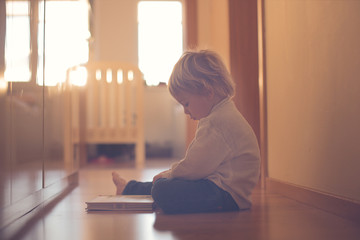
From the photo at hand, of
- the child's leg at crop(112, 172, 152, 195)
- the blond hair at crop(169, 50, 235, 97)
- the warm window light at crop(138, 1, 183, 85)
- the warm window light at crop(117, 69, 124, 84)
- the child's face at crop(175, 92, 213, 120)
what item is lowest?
the child's leg at crop(112, 172, 152, 195)

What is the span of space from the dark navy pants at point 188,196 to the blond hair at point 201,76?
0.95 ft

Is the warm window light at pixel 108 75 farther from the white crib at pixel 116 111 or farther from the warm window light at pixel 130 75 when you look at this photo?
the warm window light at pixel 130 75

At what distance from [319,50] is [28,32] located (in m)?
0.89

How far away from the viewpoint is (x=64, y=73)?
6.04ft

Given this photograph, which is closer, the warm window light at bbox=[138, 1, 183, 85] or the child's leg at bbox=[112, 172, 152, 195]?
the child's leg at bbox=[112, 172, 152, 195]

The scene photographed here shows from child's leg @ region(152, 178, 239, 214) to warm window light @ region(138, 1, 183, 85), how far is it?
355cm

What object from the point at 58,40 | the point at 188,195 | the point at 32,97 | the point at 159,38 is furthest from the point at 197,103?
the point at 159,38

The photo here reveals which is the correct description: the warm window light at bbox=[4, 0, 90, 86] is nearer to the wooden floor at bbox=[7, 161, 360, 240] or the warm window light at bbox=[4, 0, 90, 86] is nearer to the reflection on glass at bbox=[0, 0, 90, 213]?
the reflection on glass at bbox=[0, 0, 90, 213]

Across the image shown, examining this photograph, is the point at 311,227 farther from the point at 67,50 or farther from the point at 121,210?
the point at 67,50

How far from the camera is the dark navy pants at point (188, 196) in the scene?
1.18 m

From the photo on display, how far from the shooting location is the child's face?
1.26 meters

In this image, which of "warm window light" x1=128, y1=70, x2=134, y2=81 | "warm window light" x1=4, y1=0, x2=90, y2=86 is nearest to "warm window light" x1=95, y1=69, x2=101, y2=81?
"warm window light" x1=128, y1=70, x2=134, y2=81

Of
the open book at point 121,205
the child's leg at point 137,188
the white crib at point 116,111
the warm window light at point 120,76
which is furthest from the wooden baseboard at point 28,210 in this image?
the warm window light at point 120,76

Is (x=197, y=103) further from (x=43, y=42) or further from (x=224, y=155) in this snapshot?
(x=43, y=42)
